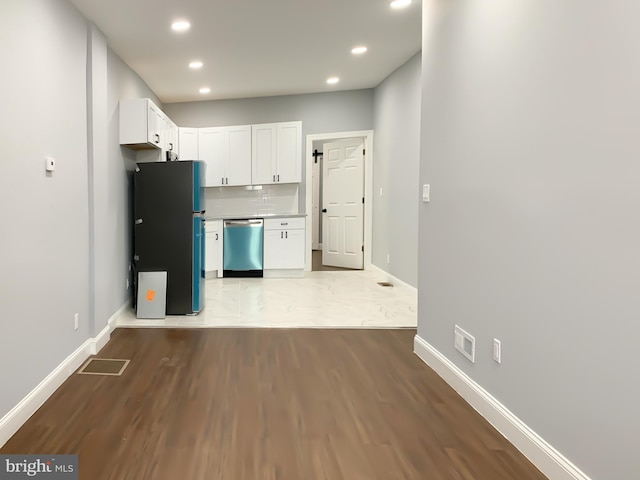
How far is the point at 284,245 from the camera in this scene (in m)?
5.86

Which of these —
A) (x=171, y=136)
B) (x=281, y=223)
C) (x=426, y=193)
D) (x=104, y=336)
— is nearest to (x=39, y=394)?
(x=104, y=336)

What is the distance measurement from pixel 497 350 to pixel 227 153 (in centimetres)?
521

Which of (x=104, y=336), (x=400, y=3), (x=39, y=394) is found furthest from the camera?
(x=400, y=3)

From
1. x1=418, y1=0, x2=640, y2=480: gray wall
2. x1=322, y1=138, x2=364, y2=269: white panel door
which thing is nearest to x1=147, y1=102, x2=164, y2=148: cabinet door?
x1=418, y1=0, x2=640, y2=480: gray wall

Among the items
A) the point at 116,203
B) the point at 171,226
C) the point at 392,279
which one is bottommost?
the point at 392,279

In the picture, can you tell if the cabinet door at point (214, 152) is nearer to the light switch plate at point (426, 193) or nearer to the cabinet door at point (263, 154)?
the cabinet door at point (263, 154)

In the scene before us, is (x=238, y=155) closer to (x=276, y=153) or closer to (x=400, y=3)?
(x=276, y=153)

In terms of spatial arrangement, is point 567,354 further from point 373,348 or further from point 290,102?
point 290,102

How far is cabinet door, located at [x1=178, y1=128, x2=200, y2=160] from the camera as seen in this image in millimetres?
5969

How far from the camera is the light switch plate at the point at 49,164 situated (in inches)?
86.7

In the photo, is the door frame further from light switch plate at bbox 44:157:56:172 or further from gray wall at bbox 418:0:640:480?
light switch plate at bbox 44:157:56:172

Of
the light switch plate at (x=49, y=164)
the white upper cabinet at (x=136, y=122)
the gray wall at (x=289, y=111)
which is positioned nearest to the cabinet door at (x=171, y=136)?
the white upper cabinet at (x=136, y=122)

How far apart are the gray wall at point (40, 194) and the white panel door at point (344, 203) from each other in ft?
14.5

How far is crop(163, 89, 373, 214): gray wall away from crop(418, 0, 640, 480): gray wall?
386 centimetres
